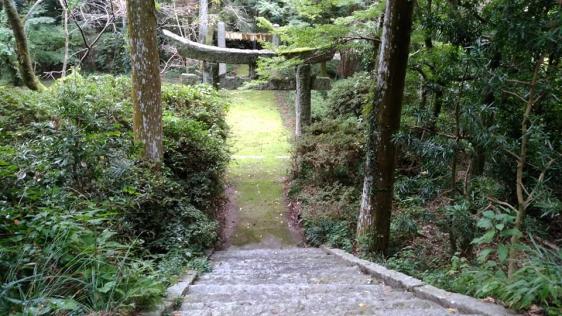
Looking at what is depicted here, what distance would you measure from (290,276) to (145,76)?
360cm

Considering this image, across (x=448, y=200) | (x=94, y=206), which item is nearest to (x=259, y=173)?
(x=448, y=200)

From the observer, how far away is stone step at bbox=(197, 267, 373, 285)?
4.45 metres

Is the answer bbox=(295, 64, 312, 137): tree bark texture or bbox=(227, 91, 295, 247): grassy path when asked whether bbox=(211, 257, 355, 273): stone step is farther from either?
bbox=(295, 64, 312, 137): tree bark texture

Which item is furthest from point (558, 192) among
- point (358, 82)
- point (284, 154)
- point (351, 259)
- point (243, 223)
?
point (284, 154)

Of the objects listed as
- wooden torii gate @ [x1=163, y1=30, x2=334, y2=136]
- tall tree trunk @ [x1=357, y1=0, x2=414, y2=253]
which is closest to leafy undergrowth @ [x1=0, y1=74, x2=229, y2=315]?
tall tree trunk @ [x1=357, y1=0, x2=414, y2=253]

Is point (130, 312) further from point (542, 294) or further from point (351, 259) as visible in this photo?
point (351, 259)

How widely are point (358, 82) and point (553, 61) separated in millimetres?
6311

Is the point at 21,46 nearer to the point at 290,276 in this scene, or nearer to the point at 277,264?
the point at 277,264

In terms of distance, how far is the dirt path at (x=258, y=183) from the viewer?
8011mm

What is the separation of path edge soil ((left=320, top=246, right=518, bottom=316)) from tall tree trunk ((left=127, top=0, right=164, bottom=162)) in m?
3.58

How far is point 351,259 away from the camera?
5.40 metres

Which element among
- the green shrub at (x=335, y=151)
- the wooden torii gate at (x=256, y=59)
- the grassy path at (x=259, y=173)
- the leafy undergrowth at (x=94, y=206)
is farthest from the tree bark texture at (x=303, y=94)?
the leafy undergrowth at (x=94, y=206)

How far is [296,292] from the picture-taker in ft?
12.3

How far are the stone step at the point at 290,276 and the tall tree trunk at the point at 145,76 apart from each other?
2296mm
